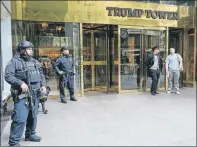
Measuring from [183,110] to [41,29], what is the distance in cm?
504

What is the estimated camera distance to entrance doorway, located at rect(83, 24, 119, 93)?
36.0 ft

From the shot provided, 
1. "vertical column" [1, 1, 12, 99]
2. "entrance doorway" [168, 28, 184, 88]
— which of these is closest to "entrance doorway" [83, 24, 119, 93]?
"vertical column" [1, 1, 12, 99]

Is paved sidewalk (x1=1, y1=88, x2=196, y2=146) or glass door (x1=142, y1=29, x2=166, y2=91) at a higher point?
glass door (x1=142, y1=29, x2=166, y2=91)

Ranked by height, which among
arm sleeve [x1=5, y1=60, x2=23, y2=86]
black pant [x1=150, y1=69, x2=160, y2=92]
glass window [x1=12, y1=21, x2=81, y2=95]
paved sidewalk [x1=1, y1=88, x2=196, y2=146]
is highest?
glass window [x1=12, y1=21, x2=81, y2=95]

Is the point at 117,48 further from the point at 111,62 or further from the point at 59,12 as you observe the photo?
the point at 59,12

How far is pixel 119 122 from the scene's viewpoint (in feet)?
21.5

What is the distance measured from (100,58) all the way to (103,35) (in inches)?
33.8

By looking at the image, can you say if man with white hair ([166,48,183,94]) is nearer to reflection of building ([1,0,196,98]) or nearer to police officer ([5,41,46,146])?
reflection of building ([1,0,196,98])

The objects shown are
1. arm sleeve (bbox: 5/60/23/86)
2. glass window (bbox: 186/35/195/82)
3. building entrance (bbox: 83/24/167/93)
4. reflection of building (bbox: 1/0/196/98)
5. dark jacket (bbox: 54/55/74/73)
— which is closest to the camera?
arm sleeve (bbox: 5/60/23/86)

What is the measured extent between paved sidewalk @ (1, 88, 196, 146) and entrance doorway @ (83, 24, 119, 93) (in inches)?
61.2

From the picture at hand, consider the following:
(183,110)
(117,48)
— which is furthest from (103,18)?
(183,110)

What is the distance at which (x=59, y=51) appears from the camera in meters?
9.92

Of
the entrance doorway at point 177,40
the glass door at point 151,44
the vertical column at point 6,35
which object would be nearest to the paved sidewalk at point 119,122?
the glass door at point 151,44

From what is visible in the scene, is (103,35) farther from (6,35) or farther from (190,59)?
(190,59)
